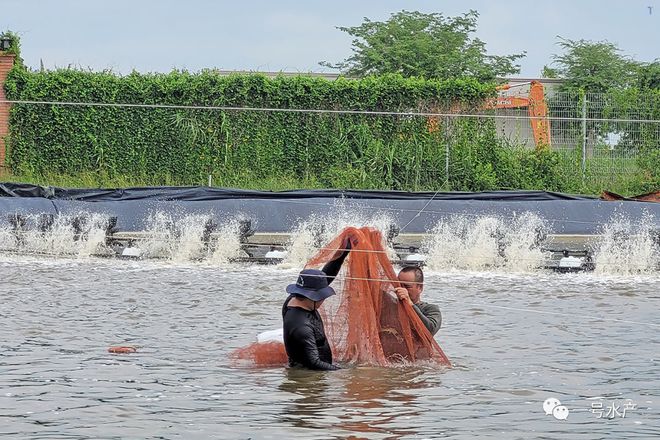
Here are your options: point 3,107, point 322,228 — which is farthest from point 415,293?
point 3,107

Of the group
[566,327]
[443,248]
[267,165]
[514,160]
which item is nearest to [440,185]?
[514,160]

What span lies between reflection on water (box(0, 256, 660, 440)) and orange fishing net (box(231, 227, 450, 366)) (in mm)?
209

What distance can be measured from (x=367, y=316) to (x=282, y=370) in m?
0.96

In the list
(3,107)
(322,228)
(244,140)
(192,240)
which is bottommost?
(192,240)

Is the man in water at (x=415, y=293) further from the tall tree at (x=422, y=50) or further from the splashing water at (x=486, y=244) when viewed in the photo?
the tall tree at (x=422, y=50)

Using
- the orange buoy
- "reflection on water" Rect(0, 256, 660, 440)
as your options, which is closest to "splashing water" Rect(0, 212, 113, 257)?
"reflection on water" Rect(0, 256, 660, 440)

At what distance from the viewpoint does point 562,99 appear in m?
32.2

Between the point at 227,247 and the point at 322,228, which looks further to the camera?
the point at 322,228

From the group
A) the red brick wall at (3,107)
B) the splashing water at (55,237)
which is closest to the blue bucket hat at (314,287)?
the splashing water at (55,237)

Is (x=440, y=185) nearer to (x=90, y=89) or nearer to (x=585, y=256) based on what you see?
(x=90, y=89)

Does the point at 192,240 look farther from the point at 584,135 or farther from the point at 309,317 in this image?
the point at 584,135

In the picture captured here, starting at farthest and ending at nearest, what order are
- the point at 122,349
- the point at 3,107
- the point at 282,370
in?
the point at 3,107 < the point at 122,349 < the point at 282,370

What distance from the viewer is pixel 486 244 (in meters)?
20.7

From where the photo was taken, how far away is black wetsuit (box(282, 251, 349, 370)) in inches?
443
